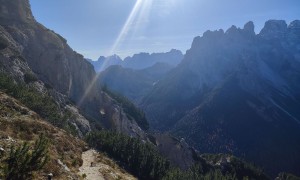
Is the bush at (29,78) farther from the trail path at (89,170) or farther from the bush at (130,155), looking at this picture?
the trail path at (89,170)

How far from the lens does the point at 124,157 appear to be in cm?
10894

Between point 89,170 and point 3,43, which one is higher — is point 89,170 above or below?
below

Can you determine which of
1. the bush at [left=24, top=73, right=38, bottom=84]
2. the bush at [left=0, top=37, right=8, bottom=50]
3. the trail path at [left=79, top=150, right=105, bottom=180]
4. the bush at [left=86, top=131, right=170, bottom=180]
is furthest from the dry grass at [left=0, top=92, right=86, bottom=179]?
the bush at [left=0, top=37, right=8, bottom=50]

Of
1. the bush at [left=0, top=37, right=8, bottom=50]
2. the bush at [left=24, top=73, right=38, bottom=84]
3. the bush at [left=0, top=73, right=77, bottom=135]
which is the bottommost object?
the bush at [left=0, top=73, right=77, bottom=135]

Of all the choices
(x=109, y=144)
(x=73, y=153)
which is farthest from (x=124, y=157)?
(x=73, y=153)

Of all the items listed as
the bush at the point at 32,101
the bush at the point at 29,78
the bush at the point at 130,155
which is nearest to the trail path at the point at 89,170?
the bush at the point at 32,101

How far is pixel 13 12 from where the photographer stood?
17125cm

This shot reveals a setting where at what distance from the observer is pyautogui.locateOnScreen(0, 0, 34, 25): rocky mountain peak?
166 meters

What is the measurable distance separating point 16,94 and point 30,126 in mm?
33447

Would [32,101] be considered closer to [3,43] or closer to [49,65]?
[3,43]

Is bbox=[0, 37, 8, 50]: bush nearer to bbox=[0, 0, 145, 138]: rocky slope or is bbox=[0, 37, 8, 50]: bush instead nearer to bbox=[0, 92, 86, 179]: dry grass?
bbox=[0, 0, 145, 138]: rocky slope

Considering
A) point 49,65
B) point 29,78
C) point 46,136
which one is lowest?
point 46,136

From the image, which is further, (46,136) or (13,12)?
(13,12)

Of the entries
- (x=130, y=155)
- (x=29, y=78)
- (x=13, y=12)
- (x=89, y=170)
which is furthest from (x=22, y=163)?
(x=13, y=12)
